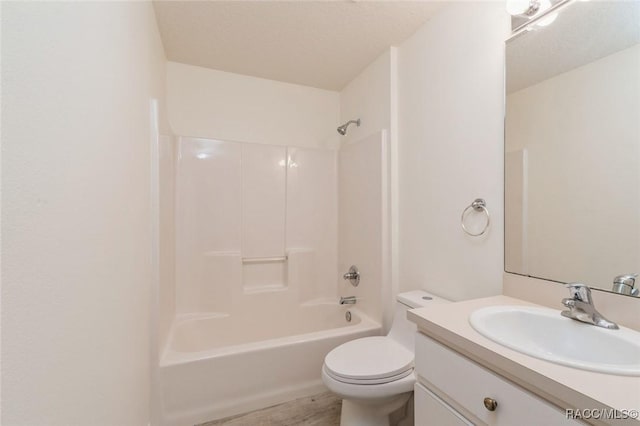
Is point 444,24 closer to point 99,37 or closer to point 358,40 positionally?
point 358,40

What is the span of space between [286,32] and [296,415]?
2.38 metres

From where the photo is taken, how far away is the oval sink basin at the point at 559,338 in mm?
667

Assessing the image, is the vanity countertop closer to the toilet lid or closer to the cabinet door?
the cabinet door

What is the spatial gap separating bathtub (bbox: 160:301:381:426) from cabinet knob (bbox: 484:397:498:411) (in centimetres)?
119

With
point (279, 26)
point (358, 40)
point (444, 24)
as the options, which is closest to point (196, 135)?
point (279, 26)

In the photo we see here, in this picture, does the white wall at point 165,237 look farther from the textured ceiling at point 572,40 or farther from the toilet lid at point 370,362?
the textured ceiling at point 572,40

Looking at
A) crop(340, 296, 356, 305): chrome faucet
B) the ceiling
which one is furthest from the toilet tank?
the ceiling

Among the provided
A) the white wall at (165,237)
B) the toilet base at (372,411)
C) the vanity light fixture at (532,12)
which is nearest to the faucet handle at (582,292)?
the toilet base at (372,411)

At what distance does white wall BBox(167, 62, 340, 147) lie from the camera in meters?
2.20

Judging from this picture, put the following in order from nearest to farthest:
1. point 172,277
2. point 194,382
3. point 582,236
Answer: point 582,236 < point 194,382 < point 172,277

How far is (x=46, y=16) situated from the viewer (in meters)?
0.54

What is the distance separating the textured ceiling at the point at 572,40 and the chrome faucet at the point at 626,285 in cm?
73

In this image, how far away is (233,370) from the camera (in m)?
1.59

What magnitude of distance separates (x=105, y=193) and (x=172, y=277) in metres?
1.36
